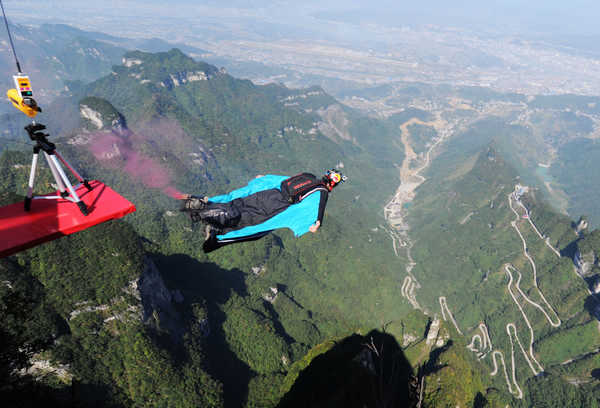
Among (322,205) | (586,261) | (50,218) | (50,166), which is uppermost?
(50,166)

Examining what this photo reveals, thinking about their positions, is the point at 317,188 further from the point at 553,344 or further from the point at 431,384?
the point at 553,344

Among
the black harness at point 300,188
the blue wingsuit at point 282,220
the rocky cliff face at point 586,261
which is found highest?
the black harness at point 300,188

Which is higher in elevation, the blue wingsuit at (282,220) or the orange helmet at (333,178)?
the orange helmet at (333,178)

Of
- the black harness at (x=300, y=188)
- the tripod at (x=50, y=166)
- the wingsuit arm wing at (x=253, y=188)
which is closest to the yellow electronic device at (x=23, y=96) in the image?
the tripod at (x=50, y=166)

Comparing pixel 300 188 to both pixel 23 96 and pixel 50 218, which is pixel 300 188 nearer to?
pixel 50 218

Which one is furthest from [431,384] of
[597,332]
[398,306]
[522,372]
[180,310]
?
[597,332]

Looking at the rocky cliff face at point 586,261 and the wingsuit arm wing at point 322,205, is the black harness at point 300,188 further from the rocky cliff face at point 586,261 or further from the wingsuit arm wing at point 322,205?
the rocky cliff face at point 586,261

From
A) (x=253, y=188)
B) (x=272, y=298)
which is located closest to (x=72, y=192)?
(x=253, y=188)

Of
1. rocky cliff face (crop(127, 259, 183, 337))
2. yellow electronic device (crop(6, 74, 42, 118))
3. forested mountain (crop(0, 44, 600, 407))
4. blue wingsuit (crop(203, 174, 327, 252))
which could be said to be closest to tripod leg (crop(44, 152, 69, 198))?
yellow electronic device (crop(6, 74, 42, 118))
